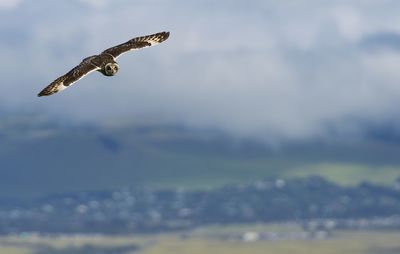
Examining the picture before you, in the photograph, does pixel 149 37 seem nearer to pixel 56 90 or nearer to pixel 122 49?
pixel 122 49

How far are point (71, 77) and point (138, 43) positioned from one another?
31.4 feet

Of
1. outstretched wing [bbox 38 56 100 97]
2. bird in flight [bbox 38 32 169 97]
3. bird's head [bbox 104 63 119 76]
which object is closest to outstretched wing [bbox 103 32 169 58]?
bird in flight [bbox 38 32 169 97]

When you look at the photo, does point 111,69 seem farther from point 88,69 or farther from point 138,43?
point 138,43

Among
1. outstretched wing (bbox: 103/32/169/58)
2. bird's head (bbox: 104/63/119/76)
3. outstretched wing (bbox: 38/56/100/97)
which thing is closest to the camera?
bird's head (bbox: 104/63/119/76)

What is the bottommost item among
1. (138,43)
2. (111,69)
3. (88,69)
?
(111,69)

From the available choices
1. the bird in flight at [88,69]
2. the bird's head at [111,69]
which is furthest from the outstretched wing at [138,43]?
the bird's head at [111,69]

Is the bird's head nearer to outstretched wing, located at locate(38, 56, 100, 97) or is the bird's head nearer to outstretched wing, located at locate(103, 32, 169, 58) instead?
outstretched wing, located at locate(38, 56, 100, 97)

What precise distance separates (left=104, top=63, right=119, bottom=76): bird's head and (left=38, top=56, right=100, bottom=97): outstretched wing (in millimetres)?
676

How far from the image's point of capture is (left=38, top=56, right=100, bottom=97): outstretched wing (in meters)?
76.0

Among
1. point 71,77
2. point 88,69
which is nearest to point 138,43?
point 71,77

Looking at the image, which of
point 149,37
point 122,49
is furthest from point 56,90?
point 149,37

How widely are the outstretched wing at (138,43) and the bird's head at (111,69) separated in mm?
4380

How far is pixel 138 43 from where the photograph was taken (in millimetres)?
85312

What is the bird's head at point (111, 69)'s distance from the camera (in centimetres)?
7388
